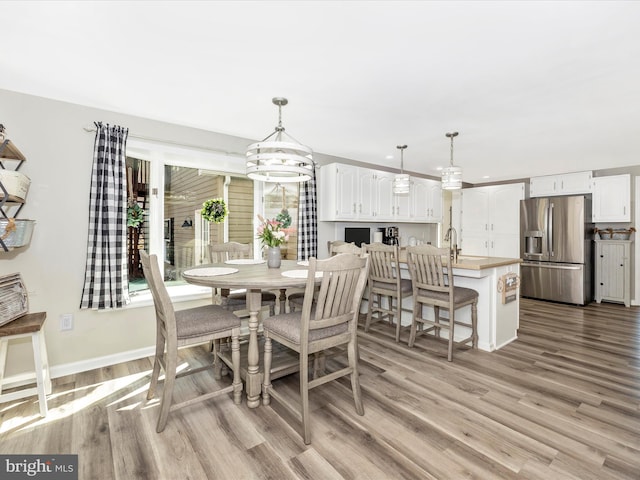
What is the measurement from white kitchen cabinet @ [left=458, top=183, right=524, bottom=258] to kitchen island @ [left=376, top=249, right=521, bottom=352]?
9.96 feet

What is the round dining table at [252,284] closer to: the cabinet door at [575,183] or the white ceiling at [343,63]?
the white ceiling at [343,63]

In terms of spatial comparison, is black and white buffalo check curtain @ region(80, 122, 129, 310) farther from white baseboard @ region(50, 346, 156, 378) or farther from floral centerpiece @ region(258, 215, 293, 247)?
floral centerpiece @ region(258, 215, 293, 247)

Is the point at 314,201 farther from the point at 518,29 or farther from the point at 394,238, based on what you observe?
the point at 518,29

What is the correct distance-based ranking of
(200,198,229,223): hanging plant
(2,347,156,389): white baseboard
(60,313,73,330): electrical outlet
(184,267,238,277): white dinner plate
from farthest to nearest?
(200,198,229,223): hanging plant → (60,313,73,330): electrical outlet → (2,347,156,389): white baseboard → (184,267,238,277): white dinner plate

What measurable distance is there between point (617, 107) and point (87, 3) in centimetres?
401

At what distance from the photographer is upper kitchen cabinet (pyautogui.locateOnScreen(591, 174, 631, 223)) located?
514cm

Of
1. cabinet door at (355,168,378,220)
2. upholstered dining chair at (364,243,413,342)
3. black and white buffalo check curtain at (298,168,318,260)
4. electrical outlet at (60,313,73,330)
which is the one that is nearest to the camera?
electrical outlet at (60,313,73,330)

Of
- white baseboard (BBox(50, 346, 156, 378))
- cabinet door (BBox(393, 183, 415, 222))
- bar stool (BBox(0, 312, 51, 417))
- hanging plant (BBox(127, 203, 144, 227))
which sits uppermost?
cabinet door (BBox(393, 183, 415, 222))

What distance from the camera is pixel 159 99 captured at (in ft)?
8.87

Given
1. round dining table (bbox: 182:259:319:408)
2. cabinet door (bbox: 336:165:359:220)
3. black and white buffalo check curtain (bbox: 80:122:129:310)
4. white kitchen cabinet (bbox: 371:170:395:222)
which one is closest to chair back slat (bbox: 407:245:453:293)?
round dining table (bbox: 182:259:319:408)

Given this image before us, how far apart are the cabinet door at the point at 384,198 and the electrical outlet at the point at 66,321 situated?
3.83 meters

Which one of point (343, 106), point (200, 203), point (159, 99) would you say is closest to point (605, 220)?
point (343, 106)

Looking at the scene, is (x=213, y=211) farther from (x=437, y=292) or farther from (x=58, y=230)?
(x=437, y=292)

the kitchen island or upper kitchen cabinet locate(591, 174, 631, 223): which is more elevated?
upper kitchen cabinet locate(591, 174, 631, 223)
